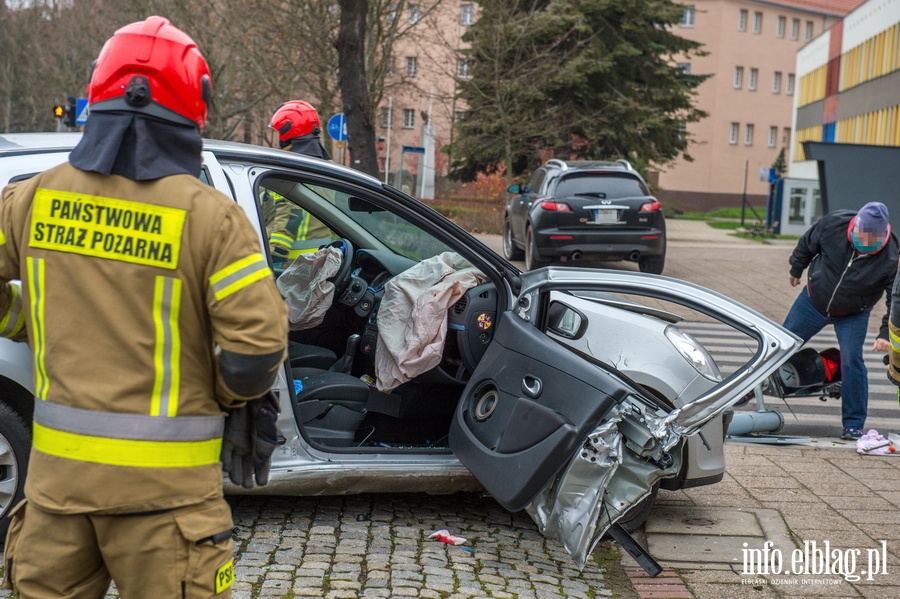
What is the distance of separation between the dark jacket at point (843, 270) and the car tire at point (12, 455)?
5347mm

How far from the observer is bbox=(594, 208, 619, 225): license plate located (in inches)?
634

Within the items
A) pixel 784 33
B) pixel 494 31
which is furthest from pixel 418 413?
pixel 784 33

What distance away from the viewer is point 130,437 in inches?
88.8

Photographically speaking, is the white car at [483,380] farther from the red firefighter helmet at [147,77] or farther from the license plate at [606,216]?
the license plate at [606,216]

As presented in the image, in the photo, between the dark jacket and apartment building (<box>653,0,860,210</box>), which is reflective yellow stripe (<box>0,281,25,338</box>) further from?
apartment building (<box>653,0,860,210</box>)

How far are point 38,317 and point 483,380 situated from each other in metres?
2.43

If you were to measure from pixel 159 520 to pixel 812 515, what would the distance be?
399 centimetres

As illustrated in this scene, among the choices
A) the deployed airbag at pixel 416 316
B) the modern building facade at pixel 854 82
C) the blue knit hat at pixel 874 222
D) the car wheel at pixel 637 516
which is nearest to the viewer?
the deployed airbag at pixel 416 316

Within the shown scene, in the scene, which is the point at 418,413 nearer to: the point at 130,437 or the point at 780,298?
the point at 130,437

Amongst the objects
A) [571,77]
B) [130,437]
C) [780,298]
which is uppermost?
[571,77]

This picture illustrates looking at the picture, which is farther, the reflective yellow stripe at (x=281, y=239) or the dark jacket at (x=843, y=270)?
the dark jacket at (x=843, y=270)

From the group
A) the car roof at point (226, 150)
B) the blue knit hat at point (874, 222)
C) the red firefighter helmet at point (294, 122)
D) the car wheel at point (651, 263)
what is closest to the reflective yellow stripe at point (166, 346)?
the car roof at point (226, 150)

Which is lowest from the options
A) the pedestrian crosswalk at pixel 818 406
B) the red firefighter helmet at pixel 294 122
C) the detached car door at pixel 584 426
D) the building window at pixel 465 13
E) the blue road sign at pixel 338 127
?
the pedestrian crosswalk at pixel 818 406

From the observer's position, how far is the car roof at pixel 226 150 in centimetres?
422
